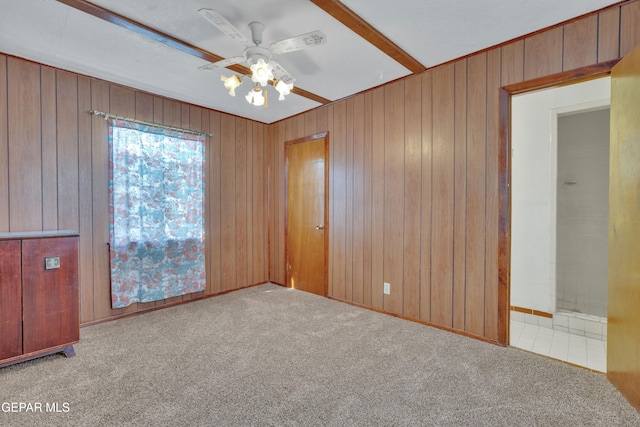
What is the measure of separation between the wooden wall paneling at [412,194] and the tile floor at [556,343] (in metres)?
0.92

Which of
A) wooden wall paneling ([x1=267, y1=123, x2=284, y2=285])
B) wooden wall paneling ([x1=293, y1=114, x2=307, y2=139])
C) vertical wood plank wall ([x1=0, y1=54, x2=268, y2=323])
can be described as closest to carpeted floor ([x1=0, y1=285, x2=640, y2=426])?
vertical wood plank wall ([x1=0, y1=54, x2=268, y2=323])

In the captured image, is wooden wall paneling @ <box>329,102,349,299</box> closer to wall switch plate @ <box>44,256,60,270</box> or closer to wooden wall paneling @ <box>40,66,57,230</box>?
wall switch plate @ <box>44,256,60,270</box>

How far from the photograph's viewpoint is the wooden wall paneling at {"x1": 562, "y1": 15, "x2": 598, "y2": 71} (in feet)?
6.73

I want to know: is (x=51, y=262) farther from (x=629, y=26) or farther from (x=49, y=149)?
(x=629, y=26)

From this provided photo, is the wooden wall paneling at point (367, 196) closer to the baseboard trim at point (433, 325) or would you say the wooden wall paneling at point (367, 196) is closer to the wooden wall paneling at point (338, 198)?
the baseboard trim at point (433, 325)

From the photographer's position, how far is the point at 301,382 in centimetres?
198

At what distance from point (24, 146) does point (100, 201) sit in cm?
72

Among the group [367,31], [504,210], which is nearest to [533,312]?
[504,210]

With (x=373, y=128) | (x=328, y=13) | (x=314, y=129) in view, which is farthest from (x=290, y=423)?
(x=314, y=129)

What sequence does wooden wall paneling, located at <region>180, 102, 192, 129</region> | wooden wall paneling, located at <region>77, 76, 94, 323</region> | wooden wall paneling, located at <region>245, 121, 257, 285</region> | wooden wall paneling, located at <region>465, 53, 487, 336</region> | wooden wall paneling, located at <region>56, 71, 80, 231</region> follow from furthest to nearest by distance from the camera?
wooden wall paneling, located at <region>245, 121, 257, 285</region> < wooden wall paneling, located at <region>180, 102, 192, 129</region> < wooden wall paneling, located at <region>77, 76, 94, 323</region> < wooden wall paneling, located at <region>56, 71, 80, 231</region> < wooden wall paneling, located at <region>465, 53, 487, 336</region>

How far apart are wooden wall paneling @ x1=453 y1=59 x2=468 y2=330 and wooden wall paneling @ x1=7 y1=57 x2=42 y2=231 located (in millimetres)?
3719

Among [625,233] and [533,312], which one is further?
[533,312]

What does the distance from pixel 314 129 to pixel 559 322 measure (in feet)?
11.1

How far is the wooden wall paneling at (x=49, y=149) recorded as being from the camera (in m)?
2.74
